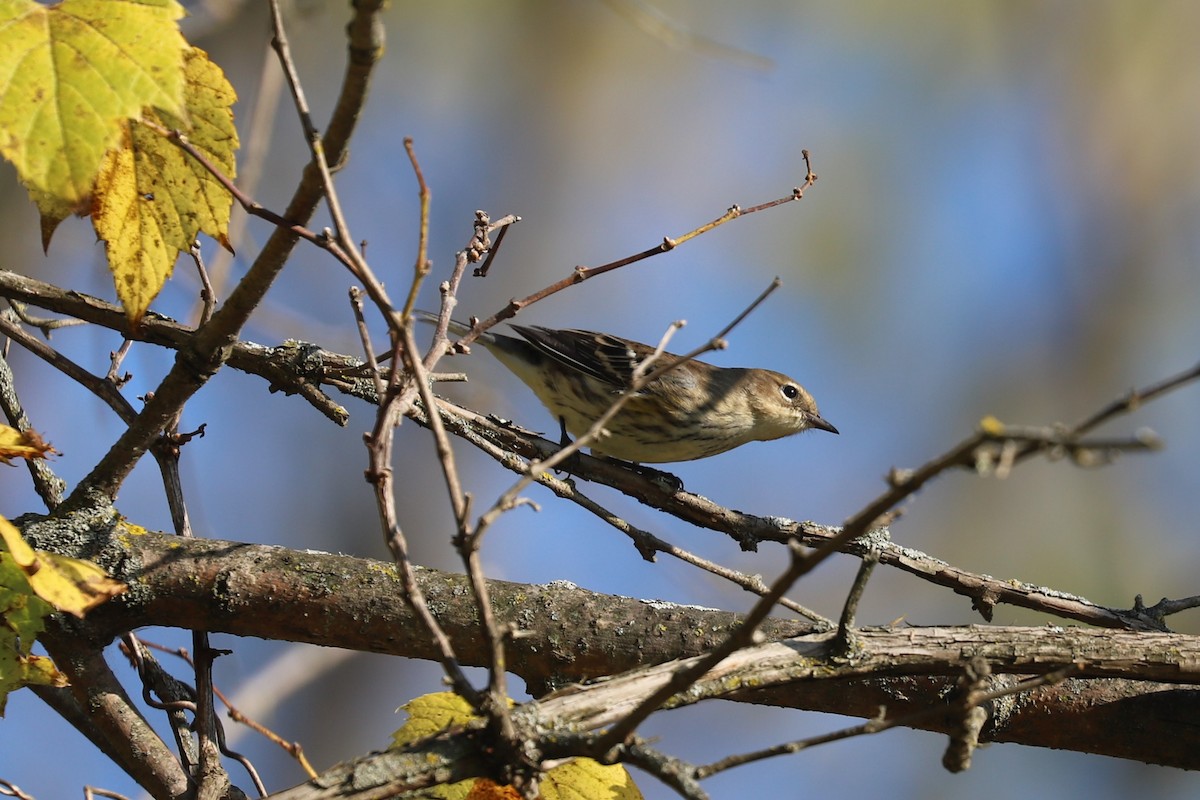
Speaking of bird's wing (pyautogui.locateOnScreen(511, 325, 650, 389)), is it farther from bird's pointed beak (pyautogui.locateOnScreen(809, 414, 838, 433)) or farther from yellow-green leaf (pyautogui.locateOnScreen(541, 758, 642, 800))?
yellow-green leaf (pyautogui.locateOnScreen(541, 758, 642, 800))

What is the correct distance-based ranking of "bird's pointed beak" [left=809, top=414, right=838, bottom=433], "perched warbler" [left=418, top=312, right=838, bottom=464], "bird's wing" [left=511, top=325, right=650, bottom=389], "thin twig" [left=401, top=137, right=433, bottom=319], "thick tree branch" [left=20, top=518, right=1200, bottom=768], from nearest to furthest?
"thin twig" [left=401, top=137, right=433, bottom=319] < "thick tree branch" [left=20, top=518, right=1200, bottom=768] < "perched warbler" [left=418, top=312, right=838, bottom=464] < "bird's wing" [left=511, top=325, right=650, bottom=389] < "bird's pointed beak" [left=809, top=414, right=838, bottom=433]

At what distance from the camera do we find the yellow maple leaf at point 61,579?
181 cm

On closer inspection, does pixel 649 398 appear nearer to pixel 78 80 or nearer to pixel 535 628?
pixel 535 628

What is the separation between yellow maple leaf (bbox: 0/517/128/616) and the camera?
181 cm

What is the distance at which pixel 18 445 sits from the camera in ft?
6.85

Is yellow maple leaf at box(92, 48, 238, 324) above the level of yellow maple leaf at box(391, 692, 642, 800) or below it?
above

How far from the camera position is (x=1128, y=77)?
12938 millimetres

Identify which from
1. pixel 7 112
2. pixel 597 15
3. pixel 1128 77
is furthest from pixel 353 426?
pixel 1128 77

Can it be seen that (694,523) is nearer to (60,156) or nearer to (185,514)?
(185,514)

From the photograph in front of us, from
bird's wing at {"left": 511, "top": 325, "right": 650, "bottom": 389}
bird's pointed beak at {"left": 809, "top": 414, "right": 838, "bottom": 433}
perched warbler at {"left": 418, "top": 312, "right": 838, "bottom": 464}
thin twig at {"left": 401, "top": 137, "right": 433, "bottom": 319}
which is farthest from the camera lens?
bird's pointed beak at {"left": 809, "top": 414, "right": 838, "bottom": 433}

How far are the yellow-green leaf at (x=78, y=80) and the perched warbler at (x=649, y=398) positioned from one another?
3517 mm

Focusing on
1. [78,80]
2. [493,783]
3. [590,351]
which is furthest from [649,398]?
[78,80]

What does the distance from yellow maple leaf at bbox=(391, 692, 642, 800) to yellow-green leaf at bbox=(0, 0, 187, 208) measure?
45.0 inches

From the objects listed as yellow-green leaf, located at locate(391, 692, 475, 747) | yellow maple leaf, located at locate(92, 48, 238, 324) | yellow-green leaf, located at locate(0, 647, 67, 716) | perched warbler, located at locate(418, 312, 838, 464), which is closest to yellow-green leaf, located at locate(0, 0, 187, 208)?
yellow maple leaf, located at locate(92, 48, 238, 324)
